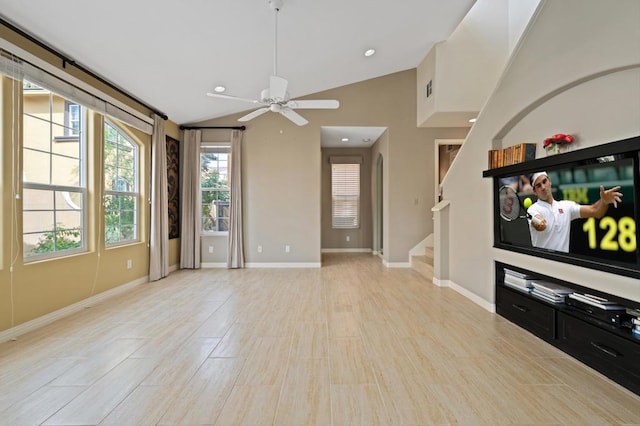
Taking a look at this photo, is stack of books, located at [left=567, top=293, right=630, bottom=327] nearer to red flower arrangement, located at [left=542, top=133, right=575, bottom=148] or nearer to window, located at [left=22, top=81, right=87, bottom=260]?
red flower arrangement, located at [left=542, top=133, right=575, bottom=148]

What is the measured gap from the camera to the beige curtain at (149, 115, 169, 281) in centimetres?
501

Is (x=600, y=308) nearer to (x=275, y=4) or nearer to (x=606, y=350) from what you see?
(x=606, y=350)

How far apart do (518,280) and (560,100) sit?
1.71 meters

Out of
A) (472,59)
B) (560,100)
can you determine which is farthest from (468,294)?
(472,59)

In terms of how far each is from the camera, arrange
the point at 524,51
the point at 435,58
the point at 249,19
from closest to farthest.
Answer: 1. the point at 524,51
2. the point at 249,19
3. the point at 435,58

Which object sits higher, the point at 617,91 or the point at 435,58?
the point at 435,58

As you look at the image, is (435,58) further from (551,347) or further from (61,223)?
(61,223)

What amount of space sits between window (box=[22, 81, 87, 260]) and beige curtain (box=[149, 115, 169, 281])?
1.27m

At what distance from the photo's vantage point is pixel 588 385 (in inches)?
80.3

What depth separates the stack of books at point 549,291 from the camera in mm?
2594

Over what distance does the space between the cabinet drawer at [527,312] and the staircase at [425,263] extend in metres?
1.79

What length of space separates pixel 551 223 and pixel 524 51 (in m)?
1.68

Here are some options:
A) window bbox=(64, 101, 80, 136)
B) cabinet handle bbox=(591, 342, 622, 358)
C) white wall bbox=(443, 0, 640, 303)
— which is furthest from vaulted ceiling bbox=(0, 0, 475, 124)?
cabinet handle bbox=(591, 342, 622, 358)

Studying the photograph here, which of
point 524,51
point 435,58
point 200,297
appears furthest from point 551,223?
point 200,297
